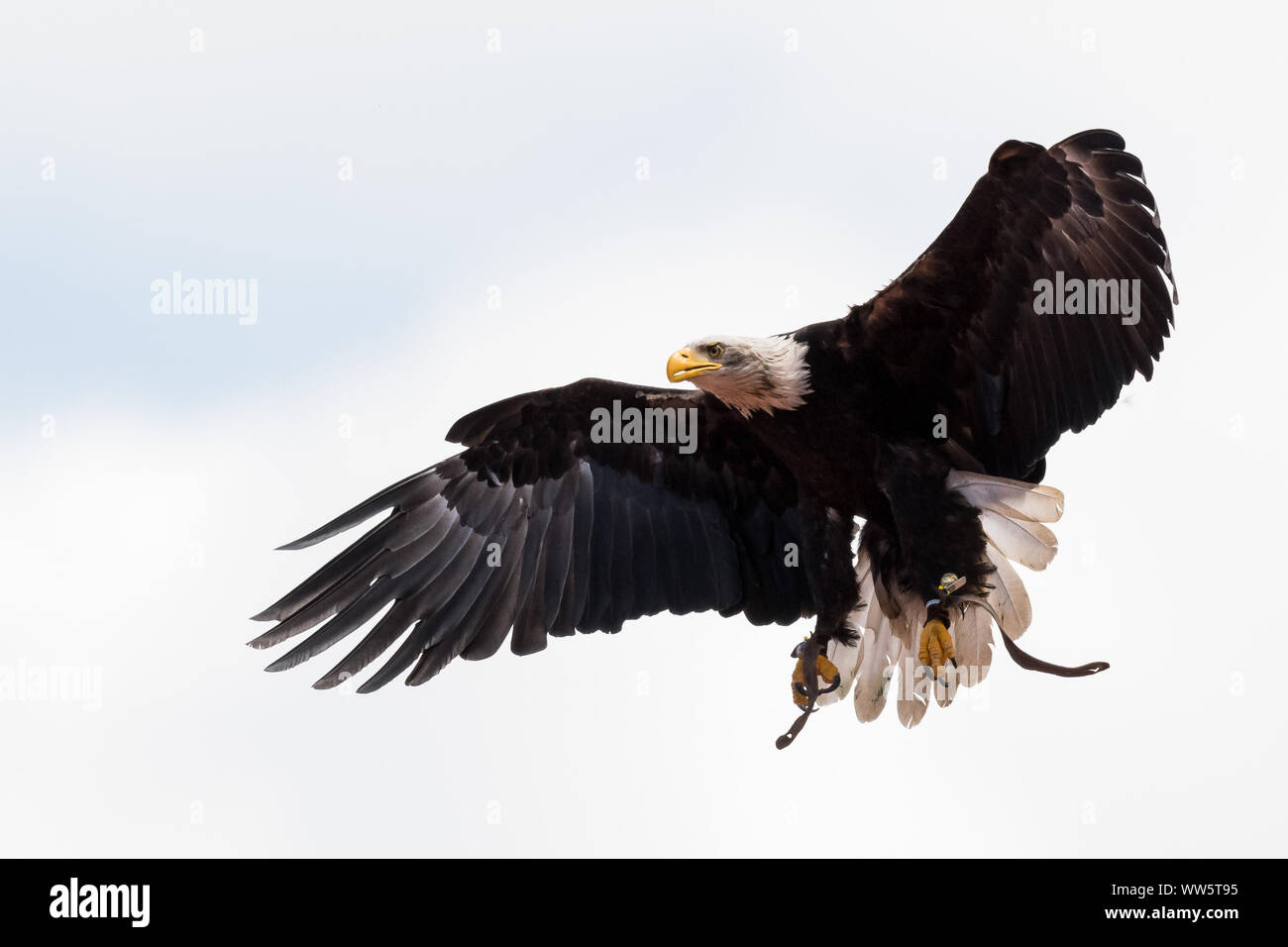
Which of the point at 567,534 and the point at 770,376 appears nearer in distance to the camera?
the point at 770,376

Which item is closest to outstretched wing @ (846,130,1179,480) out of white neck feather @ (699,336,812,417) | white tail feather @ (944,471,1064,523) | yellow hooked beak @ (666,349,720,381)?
white tail feather @ (944,471,1064,523)

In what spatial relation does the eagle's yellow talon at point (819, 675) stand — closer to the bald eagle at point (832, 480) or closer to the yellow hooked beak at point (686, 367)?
the bald eagle at point (832, 480)

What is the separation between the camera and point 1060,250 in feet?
35.0

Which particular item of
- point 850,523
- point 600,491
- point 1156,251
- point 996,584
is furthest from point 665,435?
point 1156,251

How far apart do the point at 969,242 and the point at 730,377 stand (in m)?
1.85

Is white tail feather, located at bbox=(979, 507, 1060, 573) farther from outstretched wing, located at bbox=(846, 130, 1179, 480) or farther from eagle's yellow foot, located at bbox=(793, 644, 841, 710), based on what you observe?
eagle's yellow foot, located at bbox=(793, 644, 841, 710)

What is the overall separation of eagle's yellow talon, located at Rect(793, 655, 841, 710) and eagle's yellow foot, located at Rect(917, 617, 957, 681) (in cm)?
84

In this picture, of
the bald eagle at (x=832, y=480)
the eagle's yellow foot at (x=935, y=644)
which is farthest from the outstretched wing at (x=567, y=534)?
the eagle's yellow foot at (x=935, y=644)

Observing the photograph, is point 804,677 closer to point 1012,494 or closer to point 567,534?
point 1012,494

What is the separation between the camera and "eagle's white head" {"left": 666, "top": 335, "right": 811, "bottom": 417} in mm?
11219

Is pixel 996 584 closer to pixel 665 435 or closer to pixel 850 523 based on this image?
pixel 850 523

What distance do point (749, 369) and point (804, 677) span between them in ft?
7.11

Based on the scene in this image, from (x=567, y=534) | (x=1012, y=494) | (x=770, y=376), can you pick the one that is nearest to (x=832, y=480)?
(x=770, y=376)

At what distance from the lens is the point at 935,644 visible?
10.8 metres
